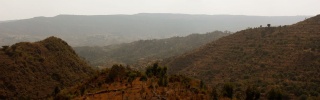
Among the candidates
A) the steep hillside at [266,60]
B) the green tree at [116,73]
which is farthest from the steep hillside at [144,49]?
the green tree at [116,73]

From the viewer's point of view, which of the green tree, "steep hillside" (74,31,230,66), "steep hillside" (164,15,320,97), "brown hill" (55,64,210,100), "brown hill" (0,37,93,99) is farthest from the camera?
"steep hillside" (74,31,230,66)

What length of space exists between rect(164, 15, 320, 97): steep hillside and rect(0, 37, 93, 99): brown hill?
86.9 feet

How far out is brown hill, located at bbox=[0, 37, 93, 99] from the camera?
150ft

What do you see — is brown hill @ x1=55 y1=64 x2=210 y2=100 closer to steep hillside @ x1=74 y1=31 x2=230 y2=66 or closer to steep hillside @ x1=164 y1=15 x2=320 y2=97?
steep hillside @ x1=164 y1=15 x2=320 y2=97

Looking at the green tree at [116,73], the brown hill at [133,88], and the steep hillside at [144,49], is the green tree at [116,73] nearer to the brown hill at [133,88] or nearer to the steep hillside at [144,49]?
the brown hill at [133,88]

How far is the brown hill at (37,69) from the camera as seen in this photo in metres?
45.7

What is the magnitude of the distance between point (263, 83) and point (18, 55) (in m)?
40.5

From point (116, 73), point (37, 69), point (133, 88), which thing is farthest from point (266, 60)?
point (133, 88)

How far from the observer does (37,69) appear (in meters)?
52.4

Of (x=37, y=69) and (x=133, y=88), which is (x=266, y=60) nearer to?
(x=37, y=69)

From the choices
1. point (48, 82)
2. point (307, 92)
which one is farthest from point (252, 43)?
point (48, 82)

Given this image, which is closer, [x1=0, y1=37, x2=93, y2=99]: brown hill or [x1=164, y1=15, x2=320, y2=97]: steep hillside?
[x1=0, y1=37, x2=93, y2=99]: brown hill

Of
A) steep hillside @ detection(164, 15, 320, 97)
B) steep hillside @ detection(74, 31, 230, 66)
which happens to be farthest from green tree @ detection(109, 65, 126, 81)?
steep hillside @ detection(74, 31, 230, 66)

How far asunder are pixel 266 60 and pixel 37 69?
145 ft
